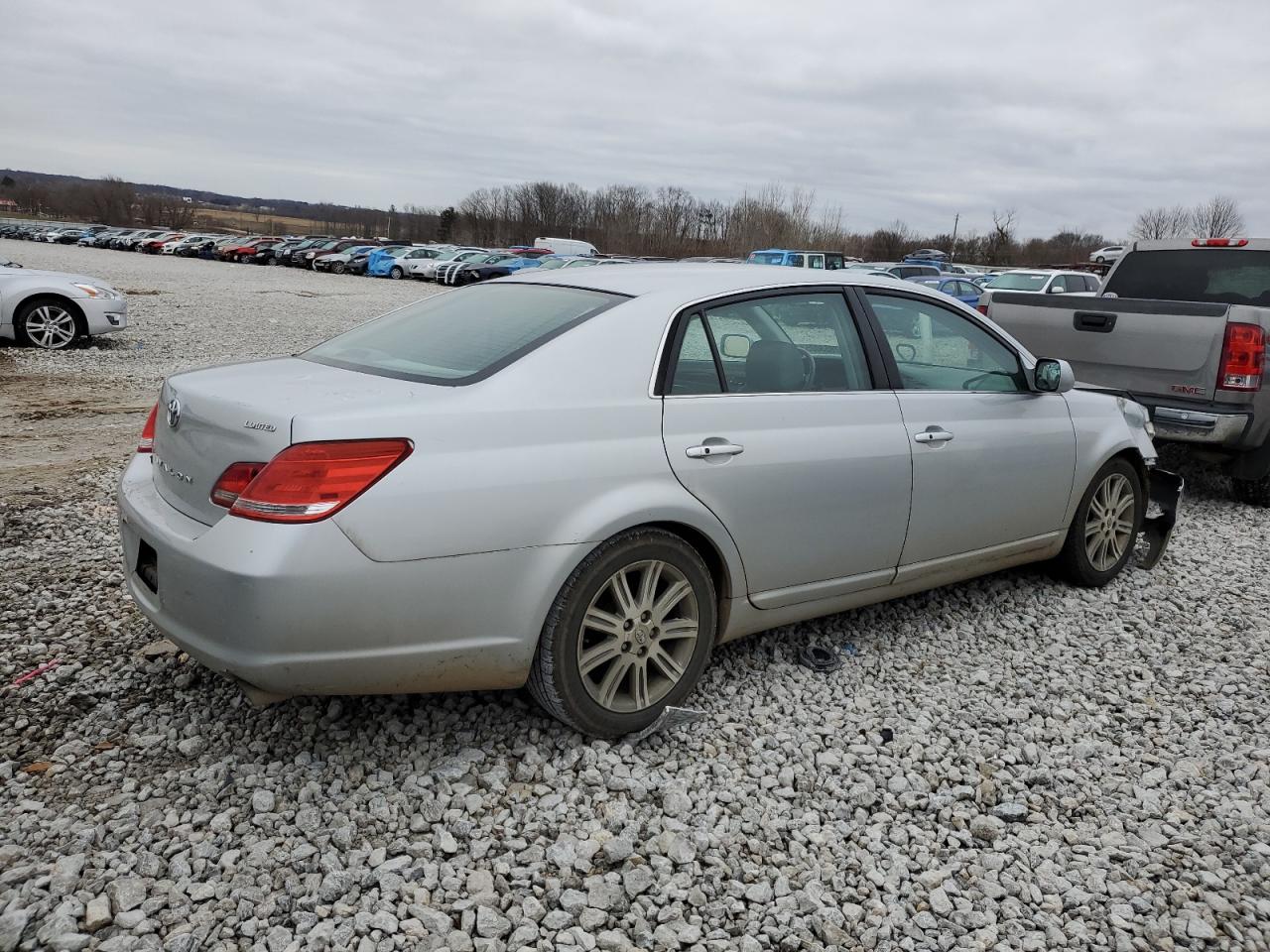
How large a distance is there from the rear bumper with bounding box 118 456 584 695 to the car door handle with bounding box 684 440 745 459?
1.88 feet

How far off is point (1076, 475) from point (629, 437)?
8.71 feet

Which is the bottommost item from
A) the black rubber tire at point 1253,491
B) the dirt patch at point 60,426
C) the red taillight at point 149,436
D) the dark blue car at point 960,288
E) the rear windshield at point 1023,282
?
the dirt patch at point 60,426

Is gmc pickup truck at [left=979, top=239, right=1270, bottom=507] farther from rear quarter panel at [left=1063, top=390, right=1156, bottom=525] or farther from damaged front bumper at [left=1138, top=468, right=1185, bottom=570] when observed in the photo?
rear quarter panel at [left=1063, top=390, right=1156, bottom=525]

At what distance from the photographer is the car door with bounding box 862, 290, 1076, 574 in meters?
4.01

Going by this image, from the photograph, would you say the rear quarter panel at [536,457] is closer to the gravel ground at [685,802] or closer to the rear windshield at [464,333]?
the rear windshield at [464,333]

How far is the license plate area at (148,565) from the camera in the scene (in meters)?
3.04

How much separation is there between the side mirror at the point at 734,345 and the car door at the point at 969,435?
76 centimetres

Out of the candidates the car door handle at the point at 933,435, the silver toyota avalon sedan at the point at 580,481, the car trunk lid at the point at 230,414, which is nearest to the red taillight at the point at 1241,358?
the silver toyota avalon sedan at the point at 580,481

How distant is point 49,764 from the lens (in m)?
3.09

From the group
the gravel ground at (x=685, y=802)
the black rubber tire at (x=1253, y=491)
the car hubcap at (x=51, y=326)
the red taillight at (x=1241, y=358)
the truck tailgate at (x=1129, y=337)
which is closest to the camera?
the gravel ground at (x=685, y=802)

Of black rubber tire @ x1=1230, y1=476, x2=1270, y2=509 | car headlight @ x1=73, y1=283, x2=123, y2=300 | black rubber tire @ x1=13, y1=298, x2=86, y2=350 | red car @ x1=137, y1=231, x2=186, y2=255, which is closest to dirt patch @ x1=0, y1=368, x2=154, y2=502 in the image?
black rubber tire @ x1=13, y1=298, x2=86, y2=350

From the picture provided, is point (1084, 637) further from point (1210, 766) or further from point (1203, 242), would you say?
point (1203, 242)

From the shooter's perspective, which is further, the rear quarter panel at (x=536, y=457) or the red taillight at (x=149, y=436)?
the red taillight at (x=149, y=436)

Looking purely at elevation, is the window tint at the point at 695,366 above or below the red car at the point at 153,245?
above
